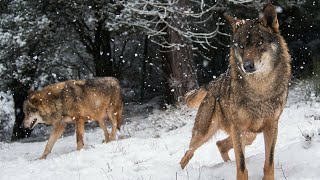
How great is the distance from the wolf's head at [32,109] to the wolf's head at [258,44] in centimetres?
682

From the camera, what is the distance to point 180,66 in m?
14.6

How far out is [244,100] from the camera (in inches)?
188

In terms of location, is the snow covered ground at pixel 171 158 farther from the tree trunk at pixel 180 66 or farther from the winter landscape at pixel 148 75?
the tree trunk at pixel 180 66

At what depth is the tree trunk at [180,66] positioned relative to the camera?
14477mm

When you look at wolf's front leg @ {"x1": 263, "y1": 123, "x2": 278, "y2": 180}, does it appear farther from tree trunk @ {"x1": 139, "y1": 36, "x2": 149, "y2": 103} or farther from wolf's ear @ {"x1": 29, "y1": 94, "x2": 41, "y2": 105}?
tree trunk @ {"x1": 139, "y1": 36, "x2": 149, "y2": 103}

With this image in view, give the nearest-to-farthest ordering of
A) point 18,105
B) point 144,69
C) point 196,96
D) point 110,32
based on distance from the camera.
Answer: point 196,96 → point 18,105 → point 110,32 → point 144,69

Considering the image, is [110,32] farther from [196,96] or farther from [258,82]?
[258,82]

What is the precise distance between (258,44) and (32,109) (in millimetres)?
7354

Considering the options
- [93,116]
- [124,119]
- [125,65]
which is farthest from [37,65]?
[125,65]

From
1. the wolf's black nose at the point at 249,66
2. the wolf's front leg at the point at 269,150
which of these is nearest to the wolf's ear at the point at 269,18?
the wolf's black nose at the point at 249,66

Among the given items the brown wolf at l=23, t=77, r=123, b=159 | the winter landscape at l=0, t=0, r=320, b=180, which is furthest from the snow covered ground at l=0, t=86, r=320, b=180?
the brown wolf at l=23, t=77, r=123, b=159

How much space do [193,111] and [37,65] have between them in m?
6.55

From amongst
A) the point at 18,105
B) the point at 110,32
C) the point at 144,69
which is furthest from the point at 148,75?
the point at 18,105

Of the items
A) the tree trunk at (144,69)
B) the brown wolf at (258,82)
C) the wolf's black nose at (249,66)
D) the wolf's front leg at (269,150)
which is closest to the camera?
the wolf's black nose at (249,66)
